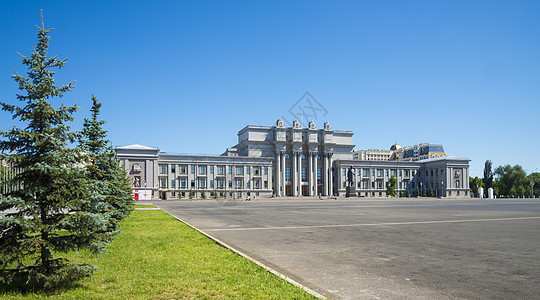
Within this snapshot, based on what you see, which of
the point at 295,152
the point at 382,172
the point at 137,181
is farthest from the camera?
the point at 382,172

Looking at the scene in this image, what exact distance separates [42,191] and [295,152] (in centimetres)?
10831

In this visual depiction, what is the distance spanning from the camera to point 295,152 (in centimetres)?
11488

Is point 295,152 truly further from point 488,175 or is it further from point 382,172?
point 488,175

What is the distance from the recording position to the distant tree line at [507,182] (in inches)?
5049

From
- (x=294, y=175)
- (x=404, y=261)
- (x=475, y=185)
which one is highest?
(x=294, y=175)

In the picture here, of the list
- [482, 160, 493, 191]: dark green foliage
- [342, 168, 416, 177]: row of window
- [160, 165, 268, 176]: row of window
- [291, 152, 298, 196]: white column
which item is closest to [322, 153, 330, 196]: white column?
[342, 168, 416, 177]: row of window

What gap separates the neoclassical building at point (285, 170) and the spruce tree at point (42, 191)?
289 feet

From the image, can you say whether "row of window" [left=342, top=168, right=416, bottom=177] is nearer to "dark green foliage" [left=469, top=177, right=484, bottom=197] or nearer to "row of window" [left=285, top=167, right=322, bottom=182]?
"row of window" [left=285, top=167, right=322, bottom=182]

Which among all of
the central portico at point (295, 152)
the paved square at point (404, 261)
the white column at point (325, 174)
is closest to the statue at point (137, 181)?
the central portico at point (295, 152)

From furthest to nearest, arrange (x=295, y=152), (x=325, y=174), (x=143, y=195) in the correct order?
(x=325, y=174), (x=295, y=152), (x=143, y=195)

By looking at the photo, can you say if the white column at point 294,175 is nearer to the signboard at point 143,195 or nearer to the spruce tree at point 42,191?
the signboard at point 143,195

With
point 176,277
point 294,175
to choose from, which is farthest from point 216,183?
point 176,277

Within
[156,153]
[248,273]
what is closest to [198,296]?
[248,273]

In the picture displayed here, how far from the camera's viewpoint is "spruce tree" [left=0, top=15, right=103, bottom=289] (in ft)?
23.4
